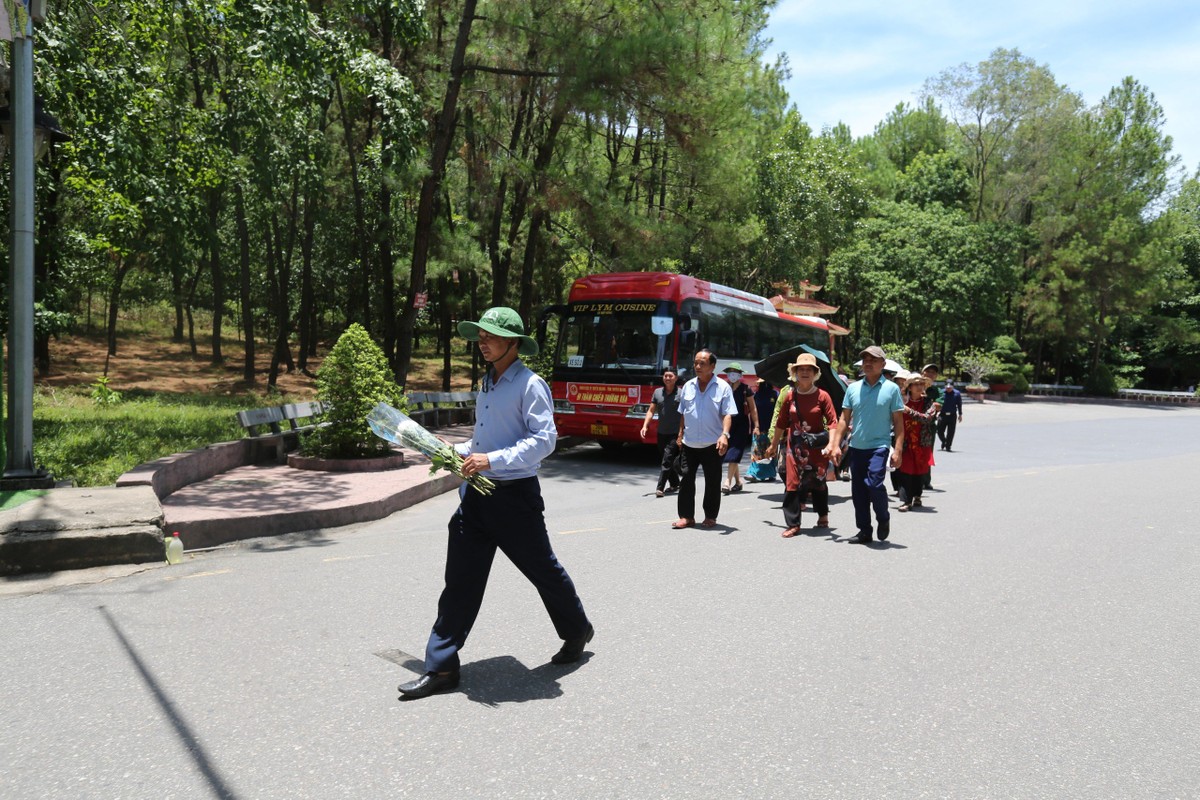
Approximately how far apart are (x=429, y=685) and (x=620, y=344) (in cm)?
1123

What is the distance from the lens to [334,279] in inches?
1577

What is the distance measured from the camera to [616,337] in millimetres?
15242

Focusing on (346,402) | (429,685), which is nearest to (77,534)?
(429,685)

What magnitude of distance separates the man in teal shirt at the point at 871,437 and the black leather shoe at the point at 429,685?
472 centimetres

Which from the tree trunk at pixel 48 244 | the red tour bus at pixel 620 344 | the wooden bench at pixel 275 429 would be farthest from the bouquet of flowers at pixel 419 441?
the tree trunk at pixel 48 244

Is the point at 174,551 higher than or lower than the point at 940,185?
lower

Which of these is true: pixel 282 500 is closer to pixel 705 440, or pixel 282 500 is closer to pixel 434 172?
pixel 705 440

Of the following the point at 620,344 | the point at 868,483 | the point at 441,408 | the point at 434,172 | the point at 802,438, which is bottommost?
the point at 441,408

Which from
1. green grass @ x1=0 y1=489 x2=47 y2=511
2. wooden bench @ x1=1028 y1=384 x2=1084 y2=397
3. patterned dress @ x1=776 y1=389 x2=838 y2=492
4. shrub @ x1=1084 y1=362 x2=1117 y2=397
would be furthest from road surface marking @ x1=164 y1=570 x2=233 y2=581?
shrub @ x1=1084 y1=362 x2=1117 y2=397

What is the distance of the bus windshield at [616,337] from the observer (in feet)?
48.8

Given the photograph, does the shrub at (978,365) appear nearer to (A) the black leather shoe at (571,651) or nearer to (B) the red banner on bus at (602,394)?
(B) the red banner on bus at (602,394)

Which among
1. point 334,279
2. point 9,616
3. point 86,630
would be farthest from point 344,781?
point 334,279

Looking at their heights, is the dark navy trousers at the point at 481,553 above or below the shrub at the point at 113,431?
above

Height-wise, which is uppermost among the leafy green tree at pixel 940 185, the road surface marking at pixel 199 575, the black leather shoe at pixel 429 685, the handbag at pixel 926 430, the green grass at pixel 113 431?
the leafy green tree at pixel 940 185
